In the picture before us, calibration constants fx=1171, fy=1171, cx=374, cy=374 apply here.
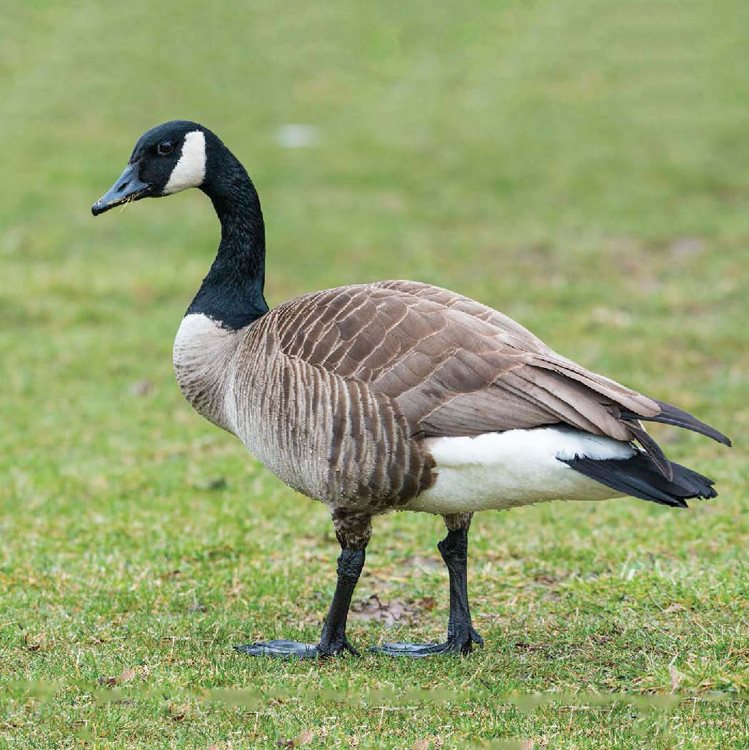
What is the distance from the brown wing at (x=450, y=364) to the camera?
471 cm

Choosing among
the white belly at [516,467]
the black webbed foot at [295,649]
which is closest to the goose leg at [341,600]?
the black webbed foot at [295,649]

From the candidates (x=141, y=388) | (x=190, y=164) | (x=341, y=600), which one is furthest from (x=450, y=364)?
(x=141, y=388)

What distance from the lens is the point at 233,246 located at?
20.6ft

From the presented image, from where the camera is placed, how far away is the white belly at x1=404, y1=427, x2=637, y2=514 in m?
4.66

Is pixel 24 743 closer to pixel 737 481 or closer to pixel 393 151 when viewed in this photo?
pixel 737 481

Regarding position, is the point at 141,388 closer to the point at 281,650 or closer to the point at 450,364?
the point at 281,650

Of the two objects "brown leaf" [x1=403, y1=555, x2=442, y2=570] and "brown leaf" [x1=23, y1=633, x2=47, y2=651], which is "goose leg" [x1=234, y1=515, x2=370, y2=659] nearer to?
"brown leaf" [x1=23, y1=633, x2=47, y2=651]

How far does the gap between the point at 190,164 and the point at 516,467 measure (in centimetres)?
255

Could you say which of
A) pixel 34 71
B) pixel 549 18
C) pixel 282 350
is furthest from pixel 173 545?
pixel 549 18

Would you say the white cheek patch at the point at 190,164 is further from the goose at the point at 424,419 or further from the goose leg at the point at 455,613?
the goose leg at the point at 455,613

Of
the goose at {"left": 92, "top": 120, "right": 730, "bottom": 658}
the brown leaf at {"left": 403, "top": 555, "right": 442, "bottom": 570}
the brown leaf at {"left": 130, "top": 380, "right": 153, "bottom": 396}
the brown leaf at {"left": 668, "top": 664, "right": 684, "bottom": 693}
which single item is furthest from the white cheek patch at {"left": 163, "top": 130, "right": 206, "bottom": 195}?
the brown leaf at {"left": 130, "top": 380, "right": 153, "bottom": 396}

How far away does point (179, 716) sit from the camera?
4.55 metres

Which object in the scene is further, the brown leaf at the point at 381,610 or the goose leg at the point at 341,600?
the brown leaf at the point at 381,610

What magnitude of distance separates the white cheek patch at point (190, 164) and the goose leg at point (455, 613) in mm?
2238
